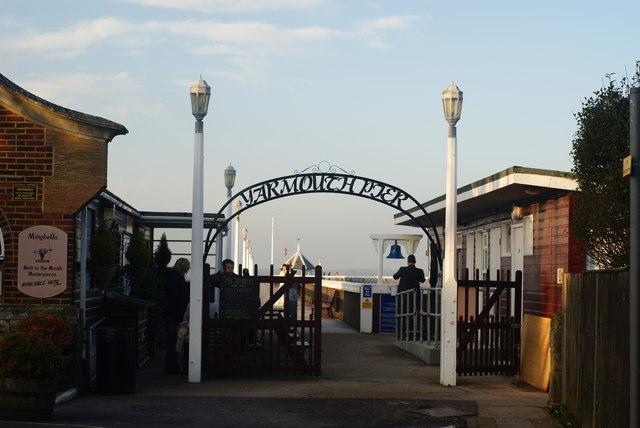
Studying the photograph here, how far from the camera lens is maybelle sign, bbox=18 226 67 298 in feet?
42.7

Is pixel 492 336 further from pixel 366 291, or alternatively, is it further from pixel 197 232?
pixel 366 291

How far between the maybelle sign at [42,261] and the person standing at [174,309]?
2815 mm

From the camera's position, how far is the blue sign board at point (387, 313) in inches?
1016

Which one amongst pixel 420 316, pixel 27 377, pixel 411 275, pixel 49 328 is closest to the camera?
pixel 27 377

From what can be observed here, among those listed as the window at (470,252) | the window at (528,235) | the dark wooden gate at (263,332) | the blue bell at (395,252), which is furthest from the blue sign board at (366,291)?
the dark wooden gate at (263,332)

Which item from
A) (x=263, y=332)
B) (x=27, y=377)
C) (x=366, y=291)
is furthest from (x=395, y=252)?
(x=27, y=377)

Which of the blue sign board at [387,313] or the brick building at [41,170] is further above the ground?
the brick building at [41,170]

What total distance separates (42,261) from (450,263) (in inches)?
224

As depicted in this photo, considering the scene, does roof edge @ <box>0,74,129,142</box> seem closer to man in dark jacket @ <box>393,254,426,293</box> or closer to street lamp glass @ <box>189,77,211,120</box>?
street lamp glass @ <box>189,77,211,120</box>

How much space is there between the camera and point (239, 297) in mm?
14797

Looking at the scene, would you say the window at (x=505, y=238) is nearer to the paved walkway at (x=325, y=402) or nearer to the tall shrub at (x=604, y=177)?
the paved walkway at (x=325, y=402)

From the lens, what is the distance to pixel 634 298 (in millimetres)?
7109

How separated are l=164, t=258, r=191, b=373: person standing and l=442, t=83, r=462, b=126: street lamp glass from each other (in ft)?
16.2

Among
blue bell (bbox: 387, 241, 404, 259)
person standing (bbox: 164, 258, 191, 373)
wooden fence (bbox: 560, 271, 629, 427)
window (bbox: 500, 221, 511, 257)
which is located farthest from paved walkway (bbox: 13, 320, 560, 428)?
blue bell (bbox: 387, 241, 404, 259)
